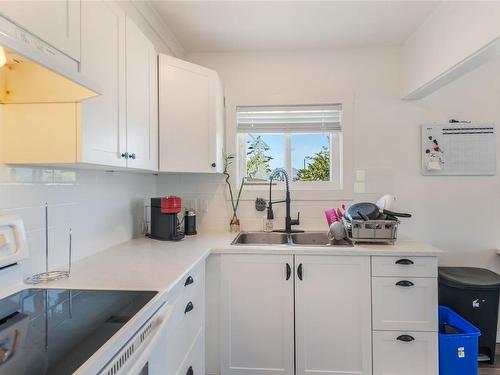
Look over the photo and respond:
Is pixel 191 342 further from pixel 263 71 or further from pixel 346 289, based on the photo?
pixel 263 71

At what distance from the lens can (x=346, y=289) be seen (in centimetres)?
176

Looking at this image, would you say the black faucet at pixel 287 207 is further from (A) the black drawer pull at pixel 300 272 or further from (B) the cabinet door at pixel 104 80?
(B) the cabinet door at pixel 104 80

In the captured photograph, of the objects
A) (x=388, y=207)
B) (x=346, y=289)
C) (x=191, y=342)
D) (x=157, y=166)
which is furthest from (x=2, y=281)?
(x=388, y=207)

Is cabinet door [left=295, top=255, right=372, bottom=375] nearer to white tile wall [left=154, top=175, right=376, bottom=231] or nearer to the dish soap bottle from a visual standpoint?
the dish soap bottle

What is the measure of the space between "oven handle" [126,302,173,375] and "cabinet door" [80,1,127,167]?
640mm

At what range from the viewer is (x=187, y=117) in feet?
6.76

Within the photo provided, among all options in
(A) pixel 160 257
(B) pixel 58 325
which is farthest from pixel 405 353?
(B) pixel 58 325

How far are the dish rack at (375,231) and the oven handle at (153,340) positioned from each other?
1.27 meters

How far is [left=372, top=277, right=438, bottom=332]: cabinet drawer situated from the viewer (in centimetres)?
171

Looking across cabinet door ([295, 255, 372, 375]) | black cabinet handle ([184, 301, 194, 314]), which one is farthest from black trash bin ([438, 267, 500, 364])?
black cabinet handle ([184, 301, 194, 314])

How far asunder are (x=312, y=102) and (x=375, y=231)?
1.20 meters

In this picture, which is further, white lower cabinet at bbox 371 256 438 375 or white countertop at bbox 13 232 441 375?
white lower cabinet at bbox 371 256 438 375

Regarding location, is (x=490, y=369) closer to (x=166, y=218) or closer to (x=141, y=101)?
(x=166, y=218)

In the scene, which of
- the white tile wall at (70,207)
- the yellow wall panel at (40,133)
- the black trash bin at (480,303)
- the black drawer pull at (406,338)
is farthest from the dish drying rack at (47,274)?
the black trash bin at (480,303)
